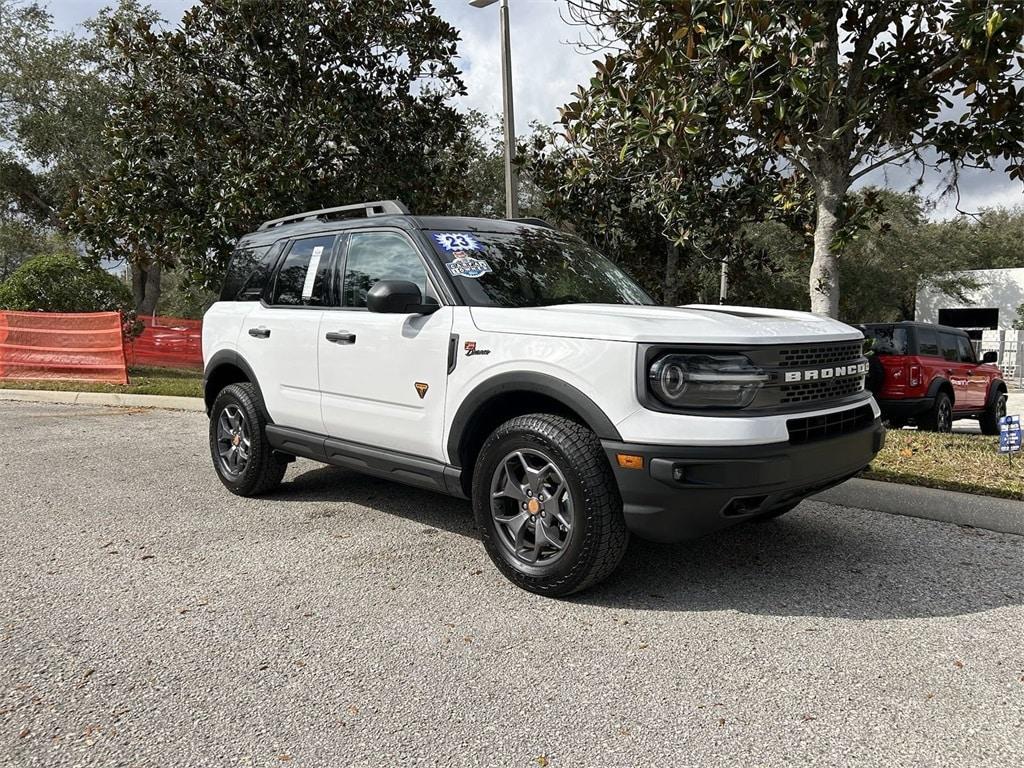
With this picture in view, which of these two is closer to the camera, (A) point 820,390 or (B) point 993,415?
(A) point 820,390

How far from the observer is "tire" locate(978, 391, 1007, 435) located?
11.9 meters

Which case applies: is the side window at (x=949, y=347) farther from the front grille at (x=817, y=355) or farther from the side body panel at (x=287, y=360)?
the side body panel at (x=287, y=360)

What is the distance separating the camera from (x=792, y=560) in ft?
13.6

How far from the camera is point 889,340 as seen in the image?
31.9ft

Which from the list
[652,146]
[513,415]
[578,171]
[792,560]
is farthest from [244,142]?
[792,560]

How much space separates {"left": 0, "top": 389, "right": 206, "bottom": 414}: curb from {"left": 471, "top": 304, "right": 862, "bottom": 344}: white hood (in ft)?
26.0

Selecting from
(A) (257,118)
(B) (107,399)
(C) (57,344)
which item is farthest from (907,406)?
(C) (57,344)

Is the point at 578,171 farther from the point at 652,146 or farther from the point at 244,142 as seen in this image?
the point at 244,142

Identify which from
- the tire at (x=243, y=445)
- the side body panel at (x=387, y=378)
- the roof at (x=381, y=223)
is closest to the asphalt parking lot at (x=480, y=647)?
the tire at (x=243, y=445)

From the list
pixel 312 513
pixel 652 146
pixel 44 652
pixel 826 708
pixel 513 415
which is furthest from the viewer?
pixel 652 146

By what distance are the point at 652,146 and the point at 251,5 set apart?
693 centimetres

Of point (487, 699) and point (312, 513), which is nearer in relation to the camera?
point (487, 699)

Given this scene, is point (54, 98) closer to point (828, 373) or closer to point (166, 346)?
point (166, 346)

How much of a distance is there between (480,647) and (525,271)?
7.01 feet
